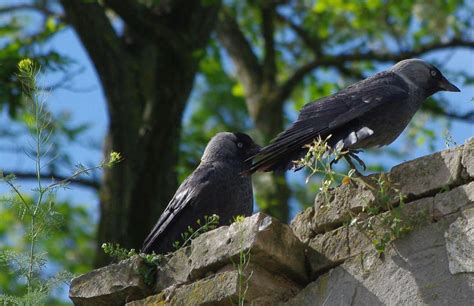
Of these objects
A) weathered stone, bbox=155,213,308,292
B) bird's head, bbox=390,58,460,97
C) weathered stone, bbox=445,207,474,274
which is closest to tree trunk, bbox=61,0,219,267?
bird's head, bbox=390,58,460,97

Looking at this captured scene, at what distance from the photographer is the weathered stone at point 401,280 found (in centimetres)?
424

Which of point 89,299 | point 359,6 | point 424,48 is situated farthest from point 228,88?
point 89,299

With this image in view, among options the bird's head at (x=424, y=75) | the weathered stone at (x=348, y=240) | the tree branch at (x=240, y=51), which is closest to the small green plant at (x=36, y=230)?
the weathered stone at (x=348, y=240)

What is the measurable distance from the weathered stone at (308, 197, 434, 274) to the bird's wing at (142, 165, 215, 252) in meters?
2.29

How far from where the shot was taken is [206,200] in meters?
7.26

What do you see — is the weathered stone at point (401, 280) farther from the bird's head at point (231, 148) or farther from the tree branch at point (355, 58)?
the tree branch at point (355, 58)

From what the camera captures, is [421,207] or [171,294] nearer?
[421,207]

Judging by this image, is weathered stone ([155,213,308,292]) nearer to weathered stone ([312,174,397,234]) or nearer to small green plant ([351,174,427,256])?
weathered stone ([312,174,397,234])

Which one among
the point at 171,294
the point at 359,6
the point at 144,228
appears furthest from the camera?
the point at 359,6

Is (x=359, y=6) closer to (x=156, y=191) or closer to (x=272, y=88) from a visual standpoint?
(x=272, y=88)

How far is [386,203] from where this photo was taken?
4652mm

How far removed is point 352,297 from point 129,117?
223 inches

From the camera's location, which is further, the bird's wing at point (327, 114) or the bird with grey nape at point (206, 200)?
the bird with grey nape at point (206, 200)

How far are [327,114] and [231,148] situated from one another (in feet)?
7.12
